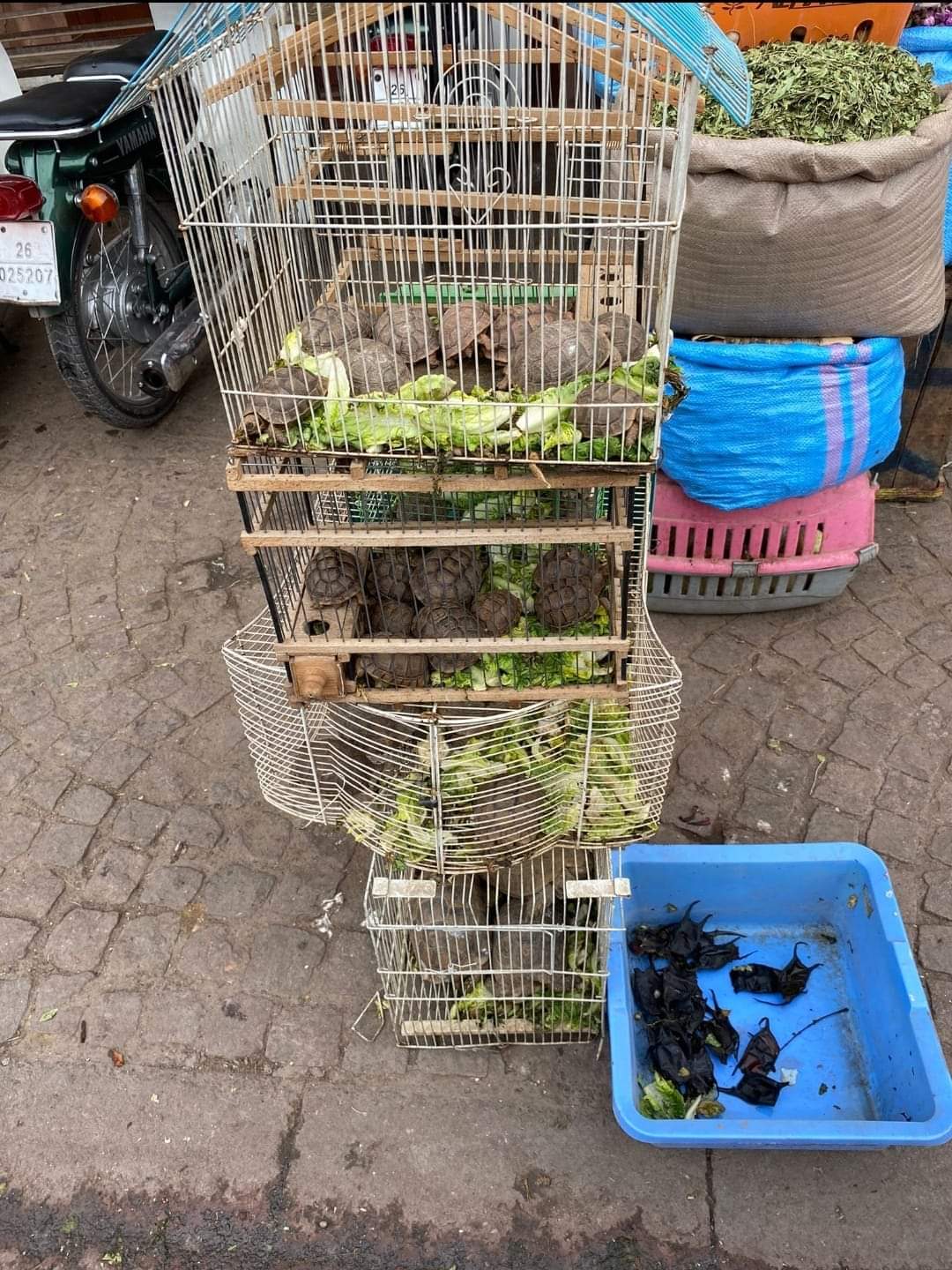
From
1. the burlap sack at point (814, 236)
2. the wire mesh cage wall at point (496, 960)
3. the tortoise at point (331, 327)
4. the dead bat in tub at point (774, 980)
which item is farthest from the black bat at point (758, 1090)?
the burlap sack at point (814, 236)

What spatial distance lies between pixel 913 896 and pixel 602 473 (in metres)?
2.12

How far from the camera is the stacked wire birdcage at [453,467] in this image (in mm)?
2082

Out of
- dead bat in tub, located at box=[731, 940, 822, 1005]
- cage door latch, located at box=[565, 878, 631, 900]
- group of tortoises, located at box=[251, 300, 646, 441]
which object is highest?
group of tortoises, located at box=[251, 300, 646, 441]

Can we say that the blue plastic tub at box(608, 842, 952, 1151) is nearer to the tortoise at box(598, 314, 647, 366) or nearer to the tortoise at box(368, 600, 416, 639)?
Answer: the tortoise at box(368, 600, 416, 639)

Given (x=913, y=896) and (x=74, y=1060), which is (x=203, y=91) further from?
(x=913, y=896)

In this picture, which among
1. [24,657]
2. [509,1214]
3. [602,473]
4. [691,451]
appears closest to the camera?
[602,473]

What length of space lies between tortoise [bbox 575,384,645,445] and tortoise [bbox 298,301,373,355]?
0.56m

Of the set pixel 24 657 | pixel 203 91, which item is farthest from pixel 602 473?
pixel 24 657

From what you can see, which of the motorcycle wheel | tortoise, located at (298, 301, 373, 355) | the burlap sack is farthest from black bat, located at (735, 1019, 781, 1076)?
the motorcycle wheel

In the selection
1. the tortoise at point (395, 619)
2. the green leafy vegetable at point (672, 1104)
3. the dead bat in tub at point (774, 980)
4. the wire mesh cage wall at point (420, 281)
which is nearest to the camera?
the wire mesh cage wall at point (420, 281)

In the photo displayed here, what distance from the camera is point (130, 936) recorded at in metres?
3.31

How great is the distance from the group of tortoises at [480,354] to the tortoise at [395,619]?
595mm

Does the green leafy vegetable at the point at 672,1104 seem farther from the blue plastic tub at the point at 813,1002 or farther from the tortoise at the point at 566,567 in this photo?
the tortoise at the point at 566,567

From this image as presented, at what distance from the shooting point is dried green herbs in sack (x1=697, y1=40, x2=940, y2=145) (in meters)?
3.61
